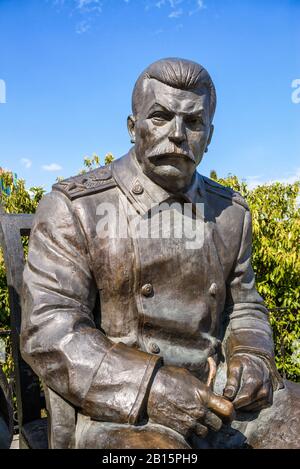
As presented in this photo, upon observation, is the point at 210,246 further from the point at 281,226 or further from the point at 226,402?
the point at 281,226

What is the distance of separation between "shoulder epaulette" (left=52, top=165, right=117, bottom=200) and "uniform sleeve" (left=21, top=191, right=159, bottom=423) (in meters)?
0.04

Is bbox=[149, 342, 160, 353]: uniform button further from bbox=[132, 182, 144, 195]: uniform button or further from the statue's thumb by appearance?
bbox=[132, 182, 144, 195]: uniform button

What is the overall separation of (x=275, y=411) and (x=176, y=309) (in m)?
0.61

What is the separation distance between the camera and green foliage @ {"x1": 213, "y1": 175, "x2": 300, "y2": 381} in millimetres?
4574

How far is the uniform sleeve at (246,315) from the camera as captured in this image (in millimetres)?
2105

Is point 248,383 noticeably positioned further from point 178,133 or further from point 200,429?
point 178,133

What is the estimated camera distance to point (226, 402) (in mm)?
1702

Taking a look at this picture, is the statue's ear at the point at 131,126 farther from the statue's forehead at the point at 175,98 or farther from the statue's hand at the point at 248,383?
the statue's hand at the point at 248,383

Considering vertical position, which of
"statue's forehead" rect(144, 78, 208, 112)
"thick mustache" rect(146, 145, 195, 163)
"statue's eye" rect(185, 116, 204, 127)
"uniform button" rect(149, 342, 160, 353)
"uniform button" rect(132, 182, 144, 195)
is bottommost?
"uniform button" rect(149, 342, 160, 353)

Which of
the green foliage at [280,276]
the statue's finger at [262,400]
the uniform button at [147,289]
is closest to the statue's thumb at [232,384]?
the statue's finger at [262,400]

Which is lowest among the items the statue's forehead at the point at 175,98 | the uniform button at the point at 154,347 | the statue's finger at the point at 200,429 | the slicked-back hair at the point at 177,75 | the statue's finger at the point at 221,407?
the statue's finger at the point at 200,429

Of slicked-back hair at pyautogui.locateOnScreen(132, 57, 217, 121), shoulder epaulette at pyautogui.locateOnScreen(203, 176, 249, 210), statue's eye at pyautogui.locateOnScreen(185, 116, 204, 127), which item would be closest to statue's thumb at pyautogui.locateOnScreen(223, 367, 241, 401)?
shoulder epaulette at pyautogui.locateOnScreen(203, 176, 249, 210)

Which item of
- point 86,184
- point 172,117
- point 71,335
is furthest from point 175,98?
point 71,335
